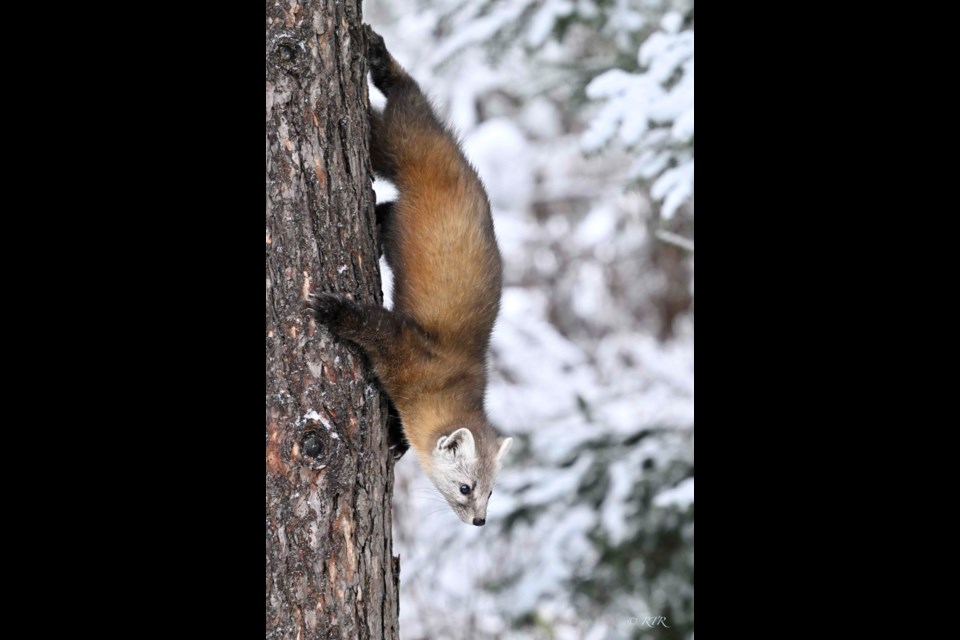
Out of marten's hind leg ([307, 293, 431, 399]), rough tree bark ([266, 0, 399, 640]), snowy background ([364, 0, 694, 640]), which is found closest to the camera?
rough tree bark ([266, 0, 399, 640])

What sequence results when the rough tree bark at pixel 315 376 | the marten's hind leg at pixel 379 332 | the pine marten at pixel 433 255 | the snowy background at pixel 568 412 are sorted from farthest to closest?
the snowy background at pixel 568 412 → the pine marten at pixel 433 255 → the marten's hind leg at pixel 379 332 → the rough tree bark at pixel 315 376

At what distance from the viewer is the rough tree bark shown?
311cm

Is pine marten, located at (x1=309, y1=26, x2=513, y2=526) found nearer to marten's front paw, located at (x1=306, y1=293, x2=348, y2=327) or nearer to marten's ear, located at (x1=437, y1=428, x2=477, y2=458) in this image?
marten's ear, located at (x1=437, y1=428, x2=477, y2=458)

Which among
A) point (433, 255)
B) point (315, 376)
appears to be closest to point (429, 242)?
point (433, 255)

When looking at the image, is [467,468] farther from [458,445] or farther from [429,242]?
[429,242]

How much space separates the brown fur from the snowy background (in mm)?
190

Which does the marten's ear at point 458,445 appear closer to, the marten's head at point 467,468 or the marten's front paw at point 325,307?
the marten's head at point 467,468

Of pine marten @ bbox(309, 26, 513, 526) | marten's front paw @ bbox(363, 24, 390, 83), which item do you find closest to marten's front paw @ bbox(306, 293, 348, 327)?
pine marten @ bbox(309, 26, 513, 526)

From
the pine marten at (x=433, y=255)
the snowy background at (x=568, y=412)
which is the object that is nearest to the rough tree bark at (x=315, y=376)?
the pine marten at (x=433, y=255)

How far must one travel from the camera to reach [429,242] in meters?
4.34

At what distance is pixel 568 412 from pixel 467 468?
435 centimetres

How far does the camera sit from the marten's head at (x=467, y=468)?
4.51m
